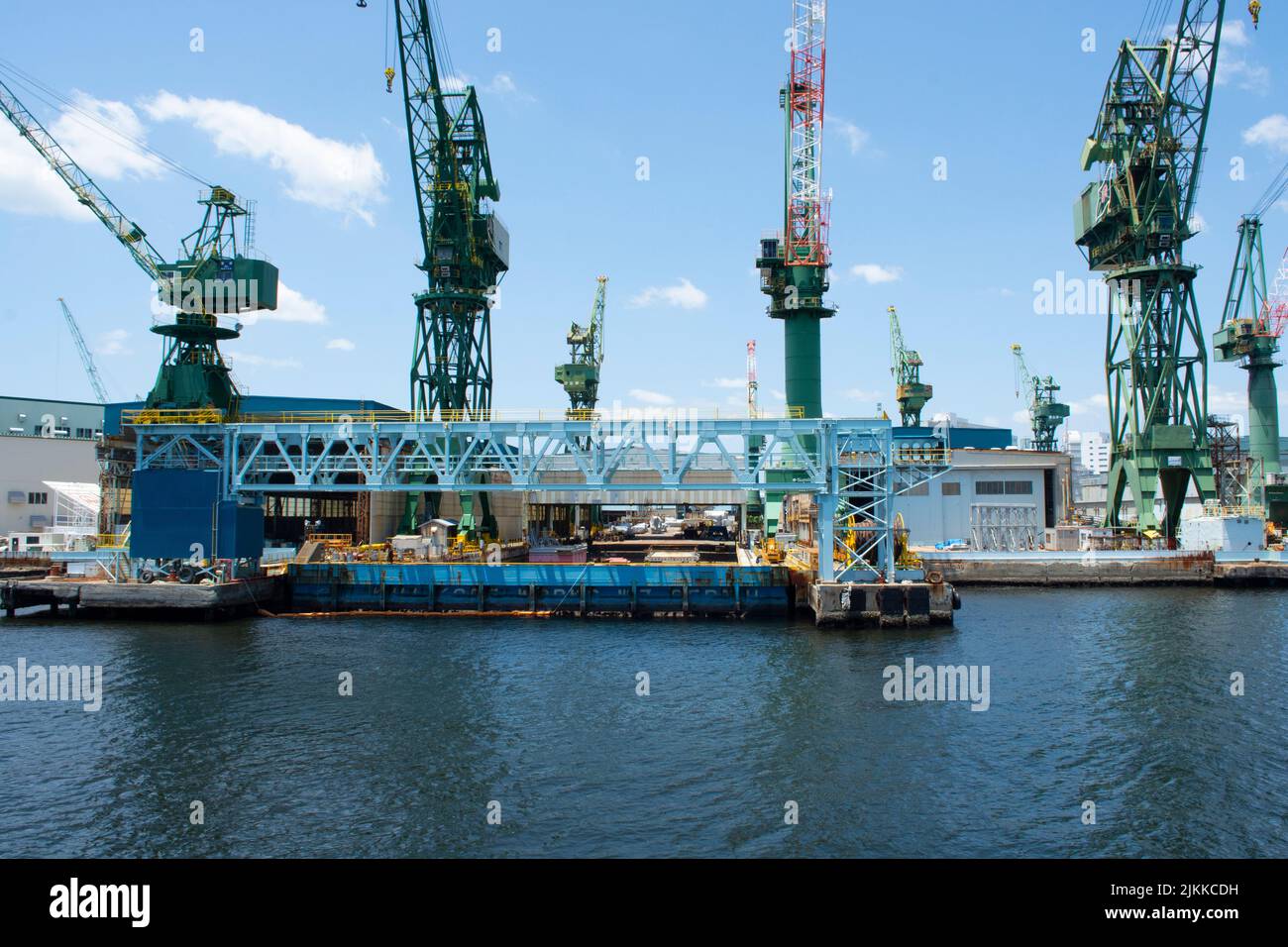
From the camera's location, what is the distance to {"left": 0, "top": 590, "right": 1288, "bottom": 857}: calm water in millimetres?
17891

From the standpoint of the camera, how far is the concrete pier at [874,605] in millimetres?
43531

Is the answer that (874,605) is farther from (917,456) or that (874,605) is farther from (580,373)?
(580,373)

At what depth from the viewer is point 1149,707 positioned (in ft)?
90.5

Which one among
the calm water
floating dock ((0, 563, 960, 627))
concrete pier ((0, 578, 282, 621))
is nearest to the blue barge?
floating dock ((0, 563, 960, 627))

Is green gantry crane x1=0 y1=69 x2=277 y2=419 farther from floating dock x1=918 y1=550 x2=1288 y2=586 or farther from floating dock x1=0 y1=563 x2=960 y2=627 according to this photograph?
floating dock x1=918 y1=550 x2=1288 y2=586

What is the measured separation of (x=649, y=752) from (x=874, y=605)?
23706 mm

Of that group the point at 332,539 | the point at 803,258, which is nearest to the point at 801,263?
the point at 803,258

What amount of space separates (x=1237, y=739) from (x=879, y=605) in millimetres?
20364

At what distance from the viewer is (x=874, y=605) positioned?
144ft

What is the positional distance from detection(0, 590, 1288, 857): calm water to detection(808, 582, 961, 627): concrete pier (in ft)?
13.1

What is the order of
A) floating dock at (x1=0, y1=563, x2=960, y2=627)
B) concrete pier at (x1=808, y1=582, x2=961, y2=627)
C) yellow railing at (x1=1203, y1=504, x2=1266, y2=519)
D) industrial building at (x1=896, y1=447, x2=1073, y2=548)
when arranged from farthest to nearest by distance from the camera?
industrial building at (x1=896, y1=447, x2=1073, y2=548), yellow railing at (x1=1203, y1=504, x2=1266, y2=519), floating dock at (x1=0, y1=563, x2=960, y2=627), concrete pier at (x1=808, y1=582, x2=961, y2=627)

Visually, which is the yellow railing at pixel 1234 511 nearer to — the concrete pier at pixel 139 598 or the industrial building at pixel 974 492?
the industrial building at pixel 974 492

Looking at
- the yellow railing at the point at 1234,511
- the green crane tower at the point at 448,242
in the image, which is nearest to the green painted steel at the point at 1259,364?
the yellow railing at the point at 1234,511
